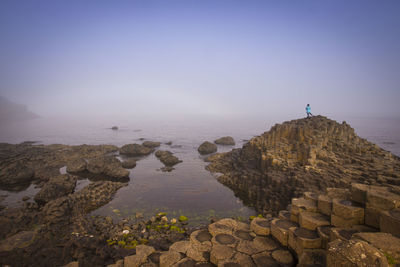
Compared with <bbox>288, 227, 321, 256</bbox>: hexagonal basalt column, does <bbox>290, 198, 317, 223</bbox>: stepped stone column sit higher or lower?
higher

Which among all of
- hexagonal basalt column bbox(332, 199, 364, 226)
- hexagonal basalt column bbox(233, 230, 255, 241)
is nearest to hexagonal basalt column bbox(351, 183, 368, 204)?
hexagonal basalt column bbox(332, 199, 364, 226)

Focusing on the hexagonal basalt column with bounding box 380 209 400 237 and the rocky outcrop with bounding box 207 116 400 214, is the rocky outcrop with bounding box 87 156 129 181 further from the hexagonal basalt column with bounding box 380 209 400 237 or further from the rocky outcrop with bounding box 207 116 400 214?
the hexagonal basalt column with bounding box 380 209 400 237

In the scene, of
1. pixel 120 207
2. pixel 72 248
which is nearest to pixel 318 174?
pixel 120 207

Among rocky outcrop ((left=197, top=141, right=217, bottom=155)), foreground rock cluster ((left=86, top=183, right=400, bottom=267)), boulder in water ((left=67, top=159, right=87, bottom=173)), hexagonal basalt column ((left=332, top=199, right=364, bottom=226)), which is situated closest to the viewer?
foreground rock cluster ((left=86, top=183, right=400, bottom=267))

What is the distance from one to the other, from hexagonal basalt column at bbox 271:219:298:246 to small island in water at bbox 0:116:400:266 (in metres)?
0.04

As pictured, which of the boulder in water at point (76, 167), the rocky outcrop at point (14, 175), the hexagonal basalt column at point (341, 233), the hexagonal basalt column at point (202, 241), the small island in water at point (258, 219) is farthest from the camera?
the boulder in water at point (76, 167)

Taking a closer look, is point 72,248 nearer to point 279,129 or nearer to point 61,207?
point 61,207

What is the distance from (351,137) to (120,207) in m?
27.7

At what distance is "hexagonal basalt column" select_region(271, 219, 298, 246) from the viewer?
7012 millimetres

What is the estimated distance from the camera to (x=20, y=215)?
12094 millimetres

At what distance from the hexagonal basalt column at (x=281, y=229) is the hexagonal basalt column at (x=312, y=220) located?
20.8 inches

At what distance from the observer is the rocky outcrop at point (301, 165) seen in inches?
599

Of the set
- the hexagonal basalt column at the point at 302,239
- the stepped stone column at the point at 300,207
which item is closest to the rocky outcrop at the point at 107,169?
the stepped stone column at the point at 300,207

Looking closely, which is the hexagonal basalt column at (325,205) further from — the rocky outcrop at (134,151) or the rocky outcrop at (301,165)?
the rocky outcrop at (134,151)
